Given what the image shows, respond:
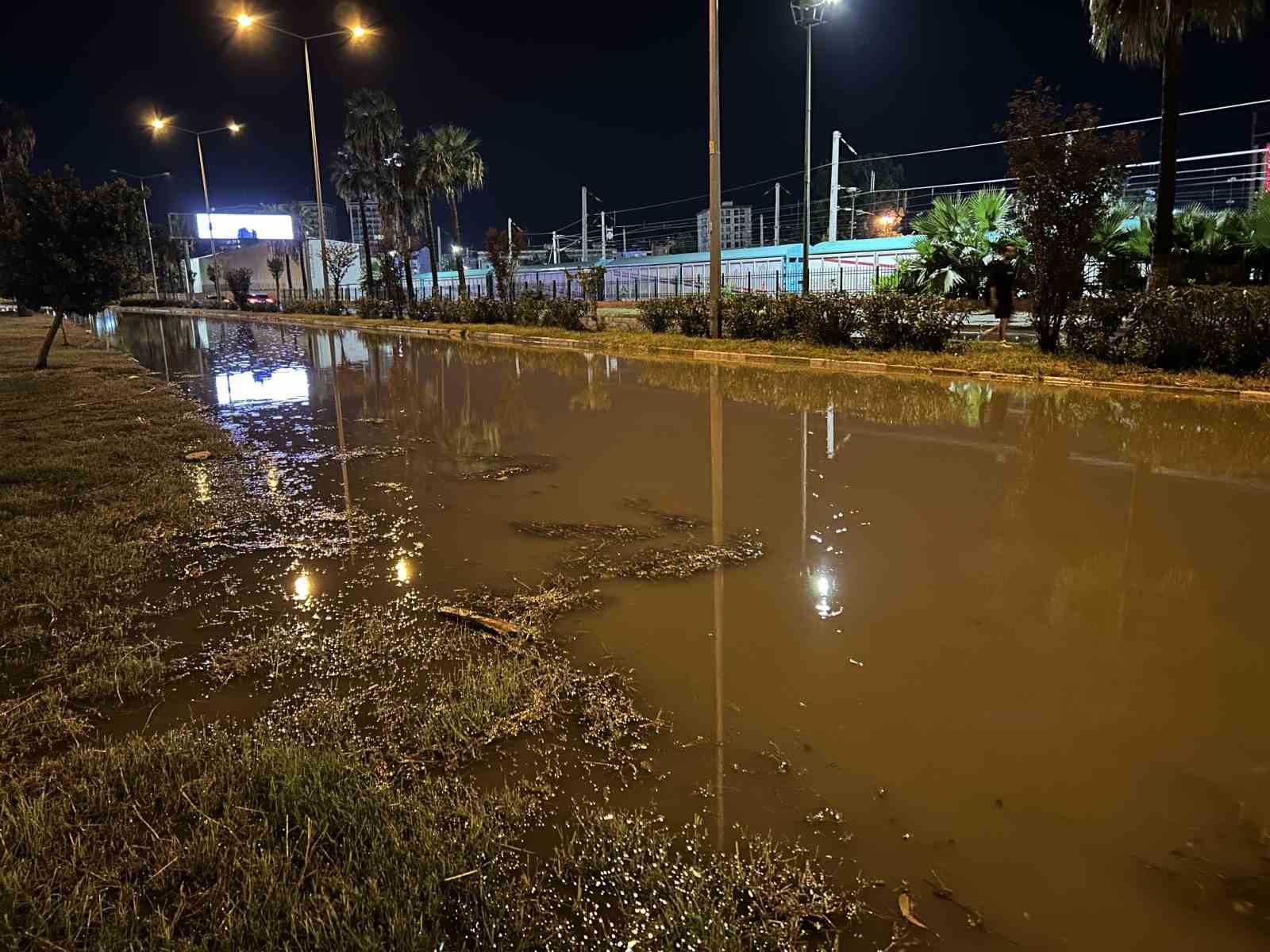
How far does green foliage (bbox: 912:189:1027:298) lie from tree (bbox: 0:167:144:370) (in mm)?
19571

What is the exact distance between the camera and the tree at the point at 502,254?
37656mm

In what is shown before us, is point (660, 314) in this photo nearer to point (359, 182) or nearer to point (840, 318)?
point (840, 318)

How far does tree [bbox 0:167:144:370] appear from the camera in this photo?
1769cm

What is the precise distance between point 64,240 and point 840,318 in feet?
60.4

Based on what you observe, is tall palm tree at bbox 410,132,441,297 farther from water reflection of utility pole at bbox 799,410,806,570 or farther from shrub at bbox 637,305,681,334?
water reflection of utility pole at bbox 799,410,806,570

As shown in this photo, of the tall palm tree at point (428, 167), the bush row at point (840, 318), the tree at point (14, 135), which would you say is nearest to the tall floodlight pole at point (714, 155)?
the bush row at point (840, 318)

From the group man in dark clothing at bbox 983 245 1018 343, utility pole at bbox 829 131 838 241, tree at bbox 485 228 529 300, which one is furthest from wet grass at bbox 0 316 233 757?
utility pole at bbox 829 131 838 241

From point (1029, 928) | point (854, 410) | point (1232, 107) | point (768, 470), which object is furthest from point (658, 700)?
point (1232, 107)

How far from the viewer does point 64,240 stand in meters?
18.0

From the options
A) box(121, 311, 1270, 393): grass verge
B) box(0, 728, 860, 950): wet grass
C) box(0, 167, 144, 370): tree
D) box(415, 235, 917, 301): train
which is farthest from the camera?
box(415, 235, 917, 301): train

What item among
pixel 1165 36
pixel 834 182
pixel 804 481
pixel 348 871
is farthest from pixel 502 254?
pixel 348 871

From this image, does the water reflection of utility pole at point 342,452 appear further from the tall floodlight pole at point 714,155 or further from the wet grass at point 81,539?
the tall floodlight pole at point 714,155

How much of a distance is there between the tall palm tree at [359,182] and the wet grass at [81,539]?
4297cm

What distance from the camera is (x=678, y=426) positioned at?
11172mm
